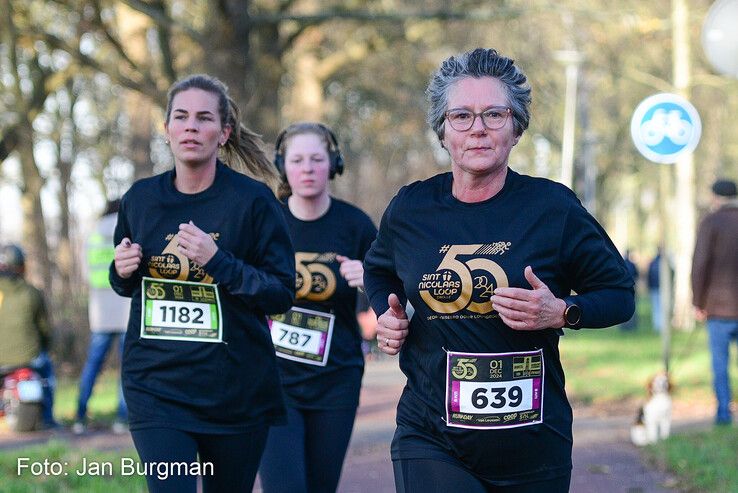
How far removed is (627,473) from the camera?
28.9ft

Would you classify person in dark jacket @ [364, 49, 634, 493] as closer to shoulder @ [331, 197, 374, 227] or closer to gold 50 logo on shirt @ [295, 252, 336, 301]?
gold 50 logo on shirt @ [295, 252, 336, 301]

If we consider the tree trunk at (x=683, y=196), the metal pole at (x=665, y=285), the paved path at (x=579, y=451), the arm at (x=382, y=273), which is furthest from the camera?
the tree trunk at (x=683, y=196)

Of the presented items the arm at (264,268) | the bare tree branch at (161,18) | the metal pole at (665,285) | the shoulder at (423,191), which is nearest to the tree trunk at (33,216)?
the bare tree branch at (161,18)

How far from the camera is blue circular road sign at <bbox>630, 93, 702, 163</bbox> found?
35.7ft

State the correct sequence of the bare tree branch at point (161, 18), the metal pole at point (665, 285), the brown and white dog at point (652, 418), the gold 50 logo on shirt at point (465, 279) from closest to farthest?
the gold 50 logo on shirt at point (465, 279) < the brown and white dog at point (652, 418) < the metal pole at point (665, 285) < the bare tree branch at point (161, 18)

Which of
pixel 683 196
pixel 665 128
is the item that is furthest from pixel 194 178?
pixel 683 196

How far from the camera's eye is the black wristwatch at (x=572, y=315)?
366 cm

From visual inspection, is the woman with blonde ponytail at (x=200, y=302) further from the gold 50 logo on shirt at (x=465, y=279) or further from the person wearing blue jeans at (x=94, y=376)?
the person wearing blue jeans at (x=94, y=376)

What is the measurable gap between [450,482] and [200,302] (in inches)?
55.2

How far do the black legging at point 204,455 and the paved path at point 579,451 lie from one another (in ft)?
11.2

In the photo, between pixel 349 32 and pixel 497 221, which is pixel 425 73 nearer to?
pixel 349 32

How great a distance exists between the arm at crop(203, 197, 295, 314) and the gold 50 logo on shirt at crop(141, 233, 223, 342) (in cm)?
10

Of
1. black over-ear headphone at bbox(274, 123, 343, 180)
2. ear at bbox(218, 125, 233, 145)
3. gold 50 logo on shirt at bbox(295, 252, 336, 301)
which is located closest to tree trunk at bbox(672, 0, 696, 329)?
black over-ear headphone at bbox(274, 123, 343, 180)

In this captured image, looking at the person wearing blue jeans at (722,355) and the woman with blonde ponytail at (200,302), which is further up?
the woman with blonde ponytail at (200,302)
